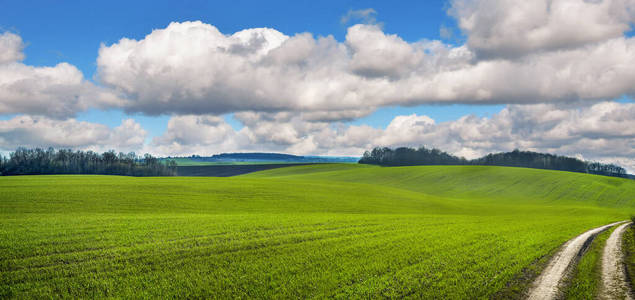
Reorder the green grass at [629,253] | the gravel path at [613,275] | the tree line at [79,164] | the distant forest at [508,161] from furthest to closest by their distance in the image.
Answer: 1. the distant forest at [508,161]
2. the tree line at [79,164]
3. the green grass at [629,253]
4. the gravel path at [613,275]

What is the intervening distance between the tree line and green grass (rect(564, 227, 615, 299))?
121442mm

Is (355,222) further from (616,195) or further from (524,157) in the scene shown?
(524,157)

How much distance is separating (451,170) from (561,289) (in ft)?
304

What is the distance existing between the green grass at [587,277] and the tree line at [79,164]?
121 metres

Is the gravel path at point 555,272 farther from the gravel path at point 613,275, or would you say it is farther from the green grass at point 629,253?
the green grass at point 629,253

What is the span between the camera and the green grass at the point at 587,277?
11.6 meters

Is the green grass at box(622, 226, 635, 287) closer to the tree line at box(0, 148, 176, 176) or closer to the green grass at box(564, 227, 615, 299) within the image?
the green grass at box(564, 227, 615, 299)

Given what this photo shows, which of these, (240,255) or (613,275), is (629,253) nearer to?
(613,275)

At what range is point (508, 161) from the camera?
539ft

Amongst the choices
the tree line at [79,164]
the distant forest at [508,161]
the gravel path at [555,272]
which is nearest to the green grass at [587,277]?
the gravel path at [555,272]

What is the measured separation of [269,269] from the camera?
13.7 m

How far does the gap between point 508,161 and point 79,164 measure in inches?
6428

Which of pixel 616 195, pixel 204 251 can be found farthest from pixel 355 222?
pixel 616 195

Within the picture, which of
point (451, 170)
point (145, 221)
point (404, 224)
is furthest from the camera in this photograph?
point (451, 170)
